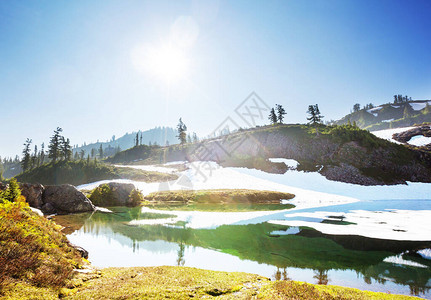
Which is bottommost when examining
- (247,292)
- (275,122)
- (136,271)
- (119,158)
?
(136,271)

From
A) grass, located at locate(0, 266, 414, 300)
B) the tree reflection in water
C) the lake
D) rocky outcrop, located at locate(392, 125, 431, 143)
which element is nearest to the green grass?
the lake

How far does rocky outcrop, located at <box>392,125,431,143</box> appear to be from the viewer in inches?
3511

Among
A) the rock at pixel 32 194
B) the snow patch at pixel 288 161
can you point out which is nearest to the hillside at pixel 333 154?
the snow patch at pixel 288 161

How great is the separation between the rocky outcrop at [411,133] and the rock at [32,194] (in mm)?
127951

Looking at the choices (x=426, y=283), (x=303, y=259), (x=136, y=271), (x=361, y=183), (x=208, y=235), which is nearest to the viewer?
(x=426, y=283)

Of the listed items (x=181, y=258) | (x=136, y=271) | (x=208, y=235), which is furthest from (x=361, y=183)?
(x=136, y=271)

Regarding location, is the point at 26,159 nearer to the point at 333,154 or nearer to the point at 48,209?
the point at 48,209

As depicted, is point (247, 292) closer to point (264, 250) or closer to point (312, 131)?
point (264, 250)

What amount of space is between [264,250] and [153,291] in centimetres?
1033

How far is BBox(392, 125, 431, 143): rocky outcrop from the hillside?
1011 inches

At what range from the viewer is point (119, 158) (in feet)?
484

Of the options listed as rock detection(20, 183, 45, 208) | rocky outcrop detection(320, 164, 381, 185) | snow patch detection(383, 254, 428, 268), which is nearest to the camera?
snow patch detection(383, 254, 428, 268)

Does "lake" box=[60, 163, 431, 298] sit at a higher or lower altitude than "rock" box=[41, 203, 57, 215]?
higher

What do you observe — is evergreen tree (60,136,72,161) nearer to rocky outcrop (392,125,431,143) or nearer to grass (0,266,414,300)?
grass (0,266,414,300)
